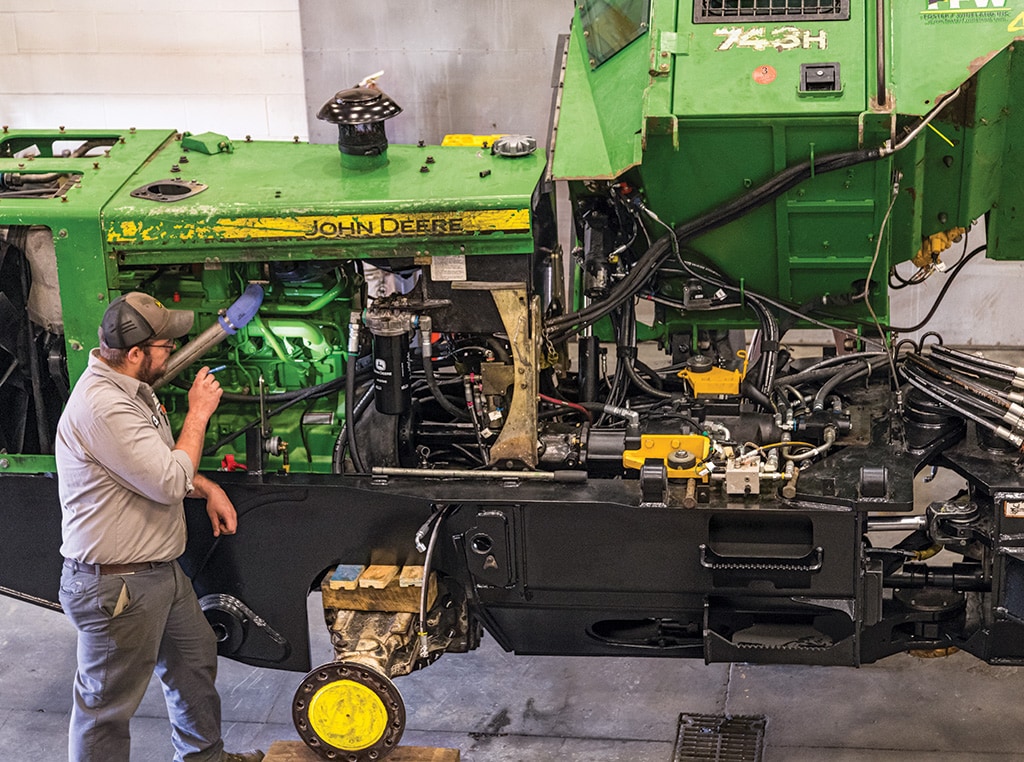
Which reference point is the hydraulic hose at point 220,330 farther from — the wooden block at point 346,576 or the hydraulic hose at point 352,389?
the wooden block at point 346,576

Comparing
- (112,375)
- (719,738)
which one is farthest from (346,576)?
(719,738)

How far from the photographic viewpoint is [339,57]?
814cm

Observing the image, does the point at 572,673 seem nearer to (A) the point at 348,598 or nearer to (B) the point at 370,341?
(A) the point at 348,598

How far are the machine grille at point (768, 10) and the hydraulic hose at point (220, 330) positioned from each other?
5.61ft

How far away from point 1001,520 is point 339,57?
207 inches

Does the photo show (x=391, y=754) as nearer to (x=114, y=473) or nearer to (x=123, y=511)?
(x=123, y=511)

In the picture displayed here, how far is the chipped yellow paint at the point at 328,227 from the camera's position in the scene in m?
4.31

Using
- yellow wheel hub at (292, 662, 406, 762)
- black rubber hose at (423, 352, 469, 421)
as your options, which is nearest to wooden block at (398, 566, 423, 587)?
yellow wheel hub at (292, 662, 406, 762)

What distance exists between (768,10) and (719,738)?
2.48m

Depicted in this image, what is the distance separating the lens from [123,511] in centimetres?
415

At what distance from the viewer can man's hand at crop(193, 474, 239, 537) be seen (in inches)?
175

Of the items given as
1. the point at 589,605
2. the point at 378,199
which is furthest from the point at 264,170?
the point at 589,605

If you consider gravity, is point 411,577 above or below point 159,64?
below

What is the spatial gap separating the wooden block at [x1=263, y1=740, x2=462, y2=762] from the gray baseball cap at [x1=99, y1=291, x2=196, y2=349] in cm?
143
